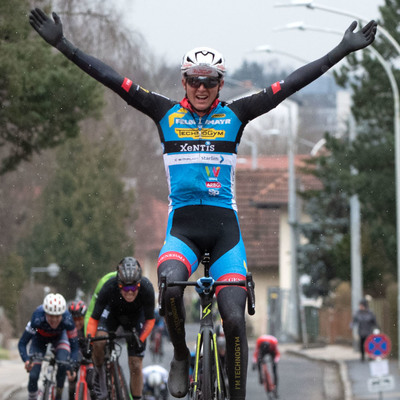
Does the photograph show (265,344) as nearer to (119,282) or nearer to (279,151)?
(119,282)

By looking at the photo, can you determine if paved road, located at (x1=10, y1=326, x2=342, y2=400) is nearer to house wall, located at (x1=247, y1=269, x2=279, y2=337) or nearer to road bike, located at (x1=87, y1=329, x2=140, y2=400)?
road bike, located at (x1=87, y1=329, x2=140, y2=400)

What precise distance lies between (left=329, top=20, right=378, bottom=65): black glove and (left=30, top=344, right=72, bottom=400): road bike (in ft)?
25.7

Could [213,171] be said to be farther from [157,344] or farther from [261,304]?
[261,304]

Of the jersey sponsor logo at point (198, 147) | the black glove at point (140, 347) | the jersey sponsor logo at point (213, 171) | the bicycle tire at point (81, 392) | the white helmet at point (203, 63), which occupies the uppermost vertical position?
the white helmet at point (203, 63)

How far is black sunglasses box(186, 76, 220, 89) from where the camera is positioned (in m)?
8.02

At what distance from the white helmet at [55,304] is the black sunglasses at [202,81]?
7.07 m

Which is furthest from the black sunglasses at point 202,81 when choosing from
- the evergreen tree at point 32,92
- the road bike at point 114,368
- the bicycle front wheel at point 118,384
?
the evergreen tree at point 32,92

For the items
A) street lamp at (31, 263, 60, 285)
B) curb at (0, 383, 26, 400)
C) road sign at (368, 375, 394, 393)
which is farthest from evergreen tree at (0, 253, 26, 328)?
road sign at (368, 375, 394, 393)

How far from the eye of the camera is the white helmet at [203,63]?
26.2 ft

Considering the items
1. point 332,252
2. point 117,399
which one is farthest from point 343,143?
point 117,399

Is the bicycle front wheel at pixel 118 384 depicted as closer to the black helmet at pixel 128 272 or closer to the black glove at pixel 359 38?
the black helmet at pixel 128 272

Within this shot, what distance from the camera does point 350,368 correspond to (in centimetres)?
3170

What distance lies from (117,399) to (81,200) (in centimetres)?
4193

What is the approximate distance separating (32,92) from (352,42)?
12.4 metres
